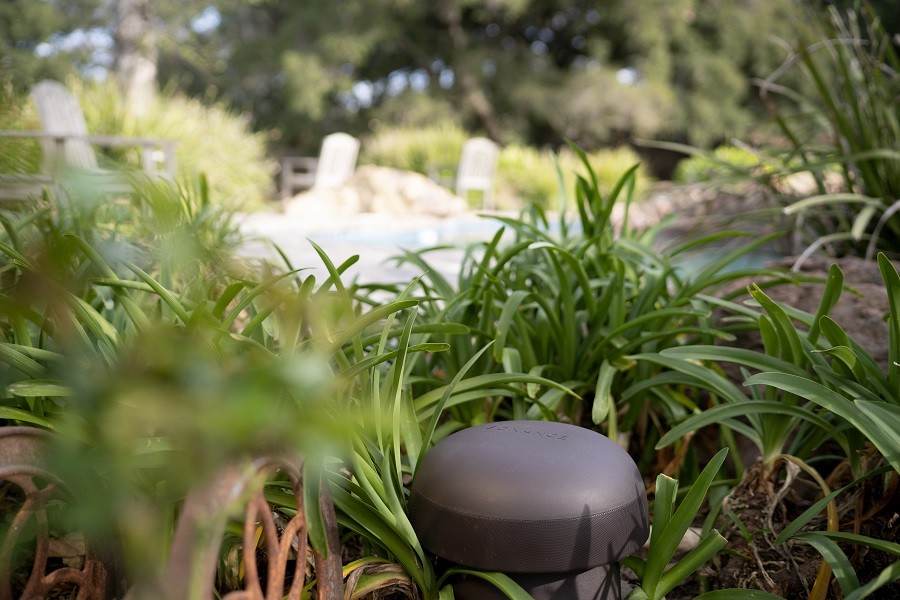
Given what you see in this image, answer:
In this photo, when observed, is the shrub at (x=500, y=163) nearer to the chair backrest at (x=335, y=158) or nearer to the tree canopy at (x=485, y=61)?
the chair backrest at (x=335, y=158)

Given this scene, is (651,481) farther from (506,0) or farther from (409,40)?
(409,40)

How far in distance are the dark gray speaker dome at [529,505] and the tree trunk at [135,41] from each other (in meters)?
14.0

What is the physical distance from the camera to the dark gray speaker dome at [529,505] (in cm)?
110

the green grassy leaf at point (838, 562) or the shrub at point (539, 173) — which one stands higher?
the green grassy leaf at point (838, 562)

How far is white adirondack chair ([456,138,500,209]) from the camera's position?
447 inches

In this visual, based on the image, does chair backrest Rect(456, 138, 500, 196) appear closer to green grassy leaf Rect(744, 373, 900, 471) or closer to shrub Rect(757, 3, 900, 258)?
shrub Rect(757, 3, 900, 258)

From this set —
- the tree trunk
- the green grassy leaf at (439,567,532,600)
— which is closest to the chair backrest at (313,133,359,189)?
the tree trunk

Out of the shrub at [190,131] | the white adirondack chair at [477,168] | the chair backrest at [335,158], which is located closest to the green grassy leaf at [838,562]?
the shrub at [190,131]

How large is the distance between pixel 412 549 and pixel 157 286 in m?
0.58

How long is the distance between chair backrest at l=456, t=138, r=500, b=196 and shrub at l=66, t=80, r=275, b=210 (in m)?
3.09

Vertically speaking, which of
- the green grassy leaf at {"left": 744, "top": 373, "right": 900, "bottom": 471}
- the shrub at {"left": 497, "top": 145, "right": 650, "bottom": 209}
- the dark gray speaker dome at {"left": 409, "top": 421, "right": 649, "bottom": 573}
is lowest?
the shrub at {"left": 497, "top": 145, "right": 650, "bottom": 209}

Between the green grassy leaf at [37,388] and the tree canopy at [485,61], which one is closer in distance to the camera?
the green grassy leaf at [37,388]

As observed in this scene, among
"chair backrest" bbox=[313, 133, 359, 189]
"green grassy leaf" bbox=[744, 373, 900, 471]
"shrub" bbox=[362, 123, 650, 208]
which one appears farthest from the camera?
"shrub" bbox=[362, 123, 650, 208]

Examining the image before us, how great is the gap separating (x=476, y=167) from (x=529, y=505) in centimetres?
1063
